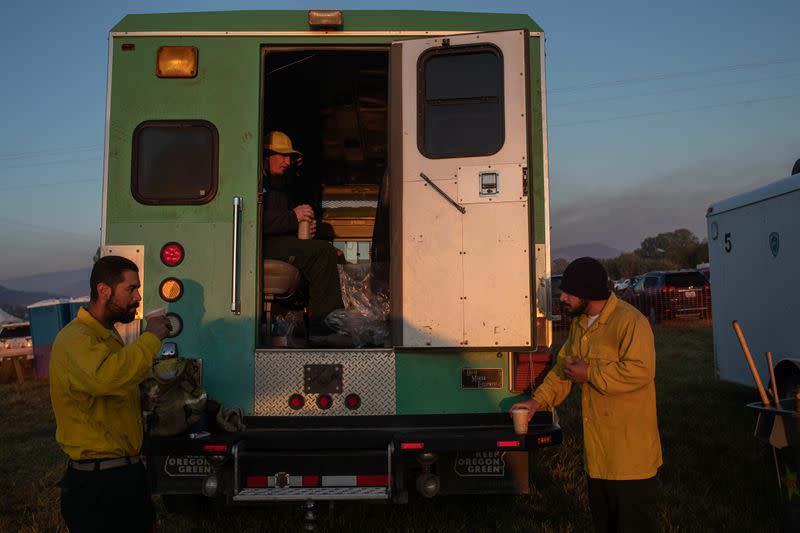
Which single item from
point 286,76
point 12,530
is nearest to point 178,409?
point 12,530

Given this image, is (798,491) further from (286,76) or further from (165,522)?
(286,76)

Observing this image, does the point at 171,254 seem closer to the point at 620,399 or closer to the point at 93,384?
the point at 93,384

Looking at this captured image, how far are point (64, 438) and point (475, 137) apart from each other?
2686mm

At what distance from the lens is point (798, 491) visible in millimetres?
3539

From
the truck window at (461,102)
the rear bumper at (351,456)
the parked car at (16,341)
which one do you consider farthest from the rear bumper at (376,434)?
the parked car at (16,341)

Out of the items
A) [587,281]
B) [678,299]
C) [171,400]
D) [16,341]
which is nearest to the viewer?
[587,281]

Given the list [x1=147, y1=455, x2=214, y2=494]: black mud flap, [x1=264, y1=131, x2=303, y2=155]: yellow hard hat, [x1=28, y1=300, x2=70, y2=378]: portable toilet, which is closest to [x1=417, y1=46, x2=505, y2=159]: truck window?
[x1=264, y1=131, x2=303, y2=155]: yellow hard hat

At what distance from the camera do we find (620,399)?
→ 3312 millimetres

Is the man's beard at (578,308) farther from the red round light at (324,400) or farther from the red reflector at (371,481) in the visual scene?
the red round light at (324,400)

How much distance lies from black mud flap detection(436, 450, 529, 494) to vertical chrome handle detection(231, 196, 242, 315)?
4.90ft

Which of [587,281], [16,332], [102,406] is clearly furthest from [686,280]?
[102,406]

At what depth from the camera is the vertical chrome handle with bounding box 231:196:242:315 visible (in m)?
4.36

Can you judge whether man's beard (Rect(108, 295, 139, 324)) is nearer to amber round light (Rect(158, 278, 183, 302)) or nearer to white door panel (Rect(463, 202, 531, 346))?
amber round light (Rect(158, 278, 183, 302))

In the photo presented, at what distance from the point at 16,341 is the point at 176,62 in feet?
60.6
